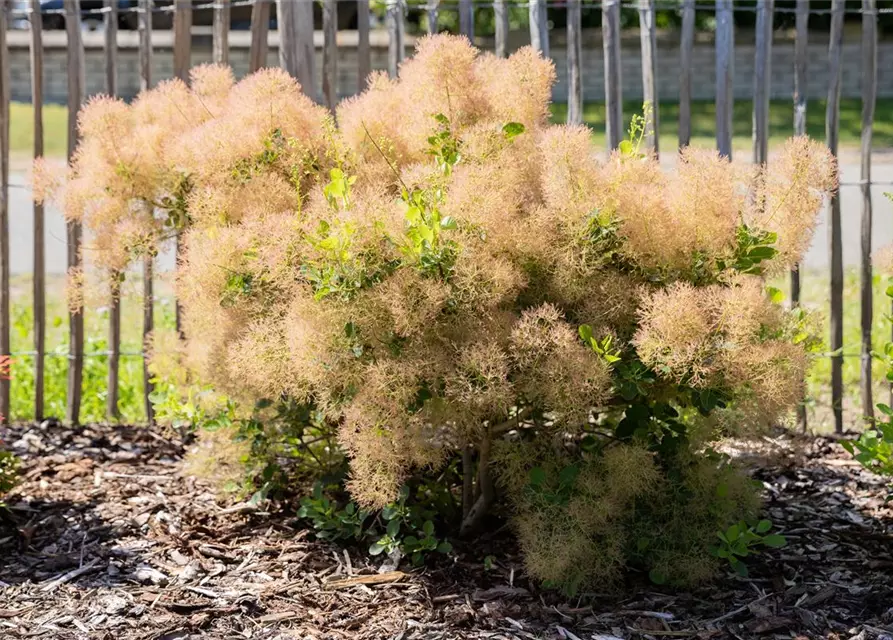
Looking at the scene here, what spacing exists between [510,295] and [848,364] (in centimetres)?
320

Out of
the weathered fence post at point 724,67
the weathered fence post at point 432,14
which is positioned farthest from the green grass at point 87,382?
the weathered fence post at point 724,67

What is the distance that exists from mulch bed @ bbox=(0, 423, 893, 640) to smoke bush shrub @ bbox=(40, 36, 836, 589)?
0.15m

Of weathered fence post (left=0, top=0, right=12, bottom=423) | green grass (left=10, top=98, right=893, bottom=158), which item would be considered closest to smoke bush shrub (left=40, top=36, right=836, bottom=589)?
weathered fence post (left=0, top=0, right=12, bottom=423)

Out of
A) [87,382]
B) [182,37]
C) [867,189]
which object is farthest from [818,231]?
[87,382]

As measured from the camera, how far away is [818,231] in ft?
24.2

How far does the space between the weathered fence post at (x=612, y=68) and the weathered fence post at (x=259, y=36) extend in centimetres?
127

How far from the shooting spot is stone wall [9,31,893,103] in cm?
1117

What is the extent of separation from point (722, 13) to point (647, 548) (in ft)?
6.98

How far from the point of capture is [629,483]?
2.74 metres

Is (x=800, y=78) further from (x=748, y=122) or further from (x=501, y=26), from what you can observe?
(x=748, y=122)

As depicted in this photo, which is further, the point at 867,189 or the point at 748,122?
the point at 748,122

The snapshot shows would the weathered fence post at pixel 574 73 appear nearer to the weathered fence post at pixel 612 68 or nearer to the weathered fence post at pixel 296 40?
the weathered fence post at pixel 612 68

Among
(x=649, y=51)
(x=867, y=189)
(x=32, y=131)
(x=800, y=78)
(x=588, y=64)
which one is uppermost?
(x=588, y=64)

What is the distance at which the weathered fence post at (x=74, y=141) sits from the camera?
4199 mm
